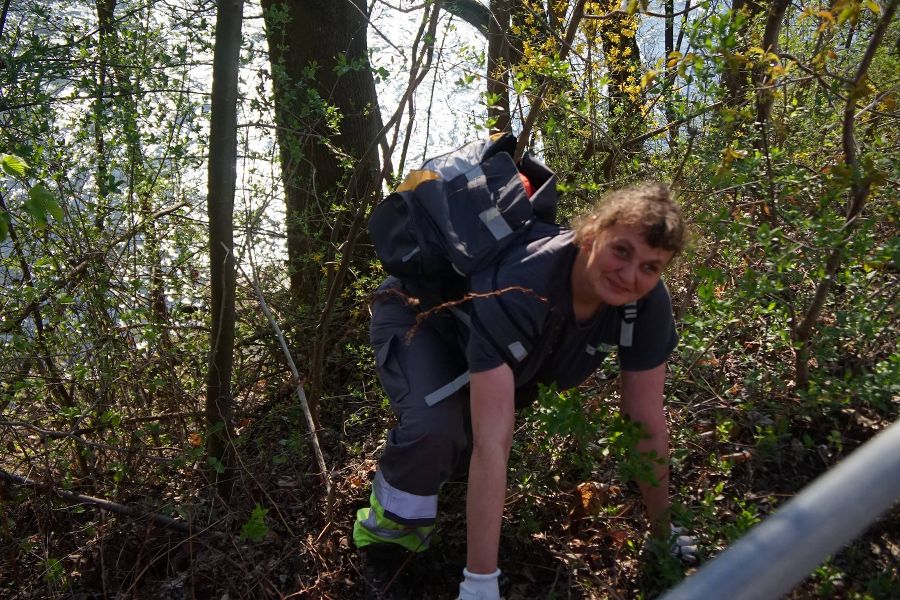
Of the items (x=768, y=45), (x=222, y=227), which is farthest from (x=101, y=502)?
(x=768, y=45)

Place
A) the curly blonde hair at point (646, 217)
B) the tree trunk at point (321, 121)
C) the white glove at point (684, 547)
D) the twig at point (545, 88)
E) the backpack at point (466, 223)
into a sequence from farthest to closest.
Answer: the tree trunk at point (321, 121) → the twig at point (545, 88) → the white glove at point (684, 547) → the backpack at point (466, 223) → the curly blonde hair at point (646, 217)

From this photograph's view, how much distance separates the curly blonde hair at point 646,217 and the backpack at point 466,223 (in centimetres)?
25

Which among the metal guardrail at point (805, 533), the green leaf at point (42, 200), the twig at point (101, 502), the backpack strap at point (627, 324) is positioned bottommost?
the twig at point (101, 502)

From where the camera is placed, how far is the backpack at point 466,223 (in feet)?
7.94

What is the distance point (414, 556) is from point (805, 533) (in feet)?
7.89

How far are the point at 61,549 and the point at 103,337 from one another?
0.95 meters

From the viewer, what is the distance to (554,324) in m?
2.48

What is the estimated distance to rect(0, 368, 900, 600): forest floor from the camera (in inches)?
109

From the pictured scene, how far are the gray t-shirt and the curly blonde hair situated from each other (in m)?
0.12

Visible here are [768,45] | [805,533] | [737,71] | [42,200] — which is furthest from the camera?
[768,45]

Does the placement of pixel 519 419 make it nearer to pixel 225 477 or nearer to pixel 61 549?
pixel 225 477

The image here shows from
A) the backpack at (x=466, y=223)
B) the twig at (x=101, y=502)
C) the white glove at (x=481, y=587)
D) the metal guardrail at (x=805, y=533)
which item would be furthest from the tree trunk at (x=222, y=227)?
the metal guardrail at (x=805, y=533)

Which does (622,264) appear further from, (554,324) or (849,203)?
(849,203)

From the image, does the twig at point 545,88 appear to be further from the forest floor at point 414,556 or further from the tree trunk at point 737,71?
the forest floor at point 414,556
